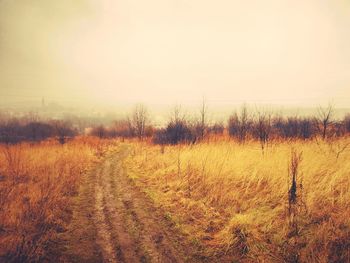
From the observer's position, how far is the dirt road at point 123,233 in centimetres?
392

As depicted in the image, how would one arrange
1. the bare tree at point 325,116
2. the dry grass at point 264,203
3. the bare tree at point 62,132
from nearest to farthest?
the dry grass at point 264,203
the bare tree at point 325,116
the bare tree at point 62,132

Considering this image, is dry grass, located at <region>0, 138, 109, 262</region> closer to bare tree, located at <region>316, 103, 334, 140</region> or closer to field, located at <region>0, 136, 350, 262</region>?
field, located at <region>0, 136, 350, 262</region>

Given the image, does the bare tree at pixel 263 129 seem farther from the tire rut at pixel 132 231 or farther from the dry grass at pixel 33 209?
the dry grass at pixel 33 209

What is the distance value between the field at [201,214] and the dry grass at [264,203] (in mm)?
22

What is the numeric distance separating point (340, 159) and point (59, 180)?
1008cm

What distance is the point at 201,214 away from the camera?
17.7 feet

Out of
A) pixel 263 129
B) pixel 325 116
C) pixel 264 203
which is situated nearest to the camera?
pixel 264 203

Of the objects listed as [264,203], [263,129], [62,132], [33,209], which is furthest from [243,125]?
[62,132]

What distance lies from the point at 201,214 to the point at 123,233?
6.57 feet

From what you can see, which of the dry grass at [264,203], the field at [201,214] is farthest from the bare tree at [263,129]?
the field at [201,214]

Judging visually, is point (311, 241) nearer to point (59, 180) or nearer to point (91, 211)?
point (91, 211)

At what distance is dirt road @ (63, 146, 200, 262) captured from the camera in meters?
3.92

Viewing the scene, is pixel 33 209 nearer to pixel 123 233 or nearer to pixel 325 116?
pixel 123 233

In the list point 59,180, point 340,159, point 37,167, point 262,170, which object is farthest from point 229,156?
point 37,167
